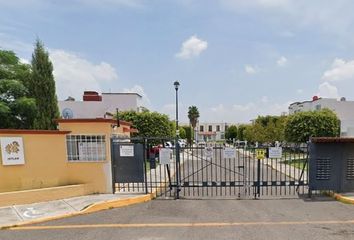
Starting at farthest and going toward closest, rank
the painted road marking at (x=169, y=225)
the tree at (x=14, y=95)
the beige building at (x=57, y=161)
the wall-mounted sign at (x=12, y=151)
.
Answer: the tree at (x=14, y=95) < the beige building at (x=57, y=161) < the wall-mounted sign at (x=12, y=151) < the painted road marking at (x=169, y=225)

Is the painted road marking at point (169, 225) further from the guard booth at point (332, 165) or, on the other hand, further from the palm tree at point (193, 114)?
the palm tree at point (193, 114)

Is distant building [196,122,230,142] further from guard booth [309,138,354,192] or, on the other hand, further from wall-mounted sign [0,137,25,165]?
wall-mounted sign [0,137,25,165]

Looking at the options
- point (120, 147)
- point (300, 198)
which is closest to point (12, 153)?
point (120, 147)

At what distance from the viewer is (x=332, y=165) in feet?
33.7

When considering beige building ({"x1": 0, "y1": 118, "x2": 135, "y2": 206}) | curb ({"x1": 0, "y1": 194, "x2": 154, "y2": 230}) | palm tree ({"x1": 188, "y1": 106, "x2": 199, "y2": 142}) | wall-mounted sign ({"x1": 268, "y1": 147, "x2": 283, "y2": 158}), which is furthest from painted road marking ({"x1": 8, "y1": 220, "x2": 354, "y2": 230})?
palm tree ({"x1": 188, "y1": 106, "x2": 199, "y2": 142})

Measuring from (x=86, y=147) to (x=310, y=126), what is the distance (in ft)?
67.8

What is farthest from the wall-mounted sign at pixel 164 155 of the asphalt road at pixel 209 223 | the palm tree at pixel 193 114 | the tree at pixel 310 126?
the palm tree at pixel 193 114

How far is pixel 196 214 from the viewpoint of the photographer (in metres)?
8.41

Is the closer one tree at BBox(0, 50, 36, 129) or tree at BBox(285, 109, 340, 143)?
tree at BBox(0, 50, 36, 129)

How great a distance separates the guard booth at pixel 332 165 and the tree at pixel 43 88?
18.8m

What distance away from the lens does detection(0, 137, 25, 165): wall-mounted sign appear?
935 centimetres

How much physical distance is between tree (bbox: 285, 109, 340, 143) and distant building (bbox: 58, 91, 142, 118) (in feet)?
63.4

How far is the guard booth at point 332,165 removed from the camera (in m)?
10.2

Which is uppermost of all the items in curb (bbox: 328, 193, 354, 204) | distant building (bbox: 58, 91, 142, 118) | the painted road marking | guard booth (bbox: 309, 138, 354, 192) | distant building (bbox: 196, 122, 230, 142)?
distant building (bbox: 58, 91, 142, 118)
